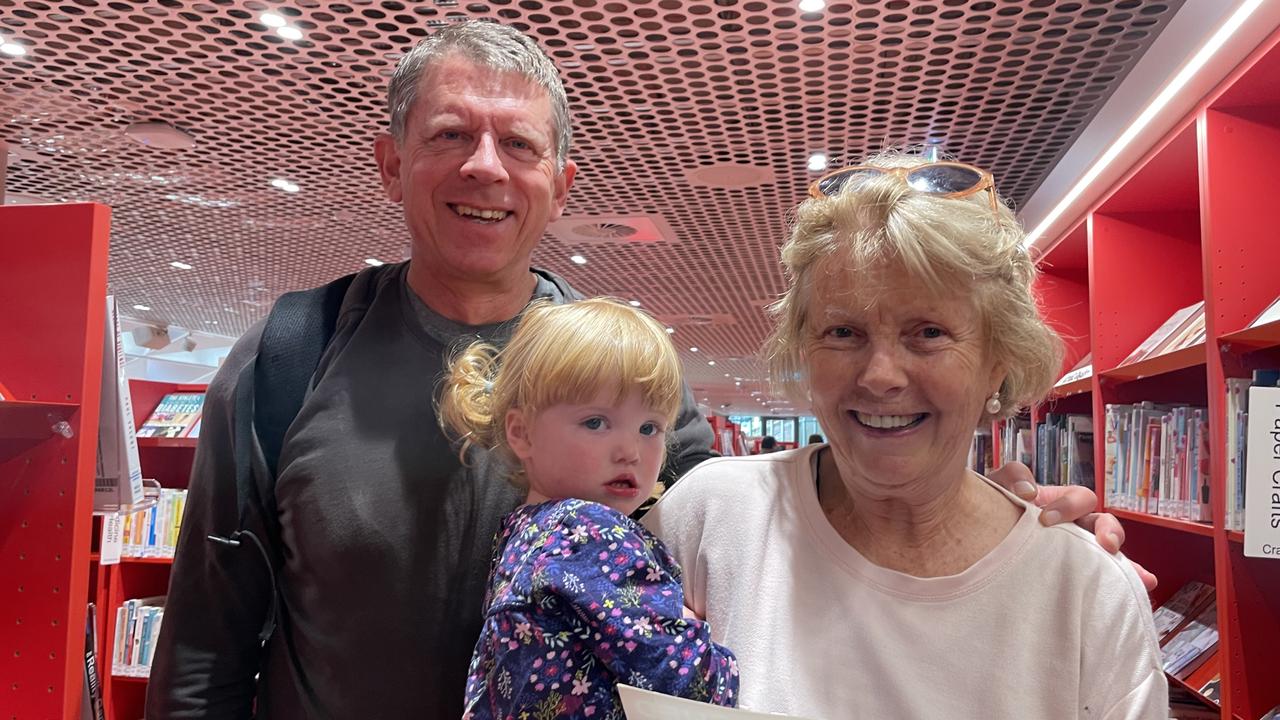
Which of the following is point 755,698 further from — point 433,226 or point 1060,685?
point 433,226

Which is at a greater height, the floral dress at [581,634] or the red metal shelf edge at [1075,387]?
the red metal shelf edge at [1075,387]

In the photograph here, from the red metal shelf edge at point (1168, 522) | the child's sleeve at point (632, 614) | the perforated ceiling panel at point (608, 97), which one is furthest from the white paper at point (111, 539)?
the red metal shelf edge at point (1168, 522)

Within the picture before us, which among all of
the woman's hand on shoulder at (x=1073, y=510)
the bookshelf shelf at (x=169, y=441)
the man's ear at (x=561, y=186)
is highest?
the man's ear at (x=561, y=186)

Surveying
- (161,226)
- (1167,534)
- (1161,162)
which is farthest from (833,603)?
(161,226)

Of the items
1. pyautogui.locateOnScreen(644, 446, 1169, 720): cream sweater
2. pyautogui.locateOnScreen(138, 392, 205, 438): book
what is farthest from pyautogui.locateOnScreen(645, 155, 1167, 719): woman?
pyautogui.locateOnScreen(138, 392, 205, 438): book

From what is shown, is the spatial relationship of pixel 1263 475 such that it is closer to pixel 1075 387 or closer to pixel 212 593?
pixel 212 593

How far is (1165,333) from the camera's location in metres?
3.70

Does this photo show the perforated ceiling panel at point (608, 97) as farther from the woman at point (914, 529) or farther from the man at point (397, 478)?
the man at point (397, 478)

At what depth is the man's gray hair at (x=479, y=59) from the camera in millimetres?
1468

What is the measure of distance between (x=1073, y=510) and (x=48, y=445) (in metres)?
2.52

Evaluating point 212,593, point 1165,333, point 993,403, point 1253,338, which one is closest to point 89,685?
point 212,593

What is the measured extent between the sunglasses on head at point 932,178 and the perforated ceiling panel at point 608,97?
34cm

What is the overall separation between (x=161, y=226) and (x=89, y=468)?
6.53 meters

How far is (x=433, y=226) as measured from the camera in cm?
150
